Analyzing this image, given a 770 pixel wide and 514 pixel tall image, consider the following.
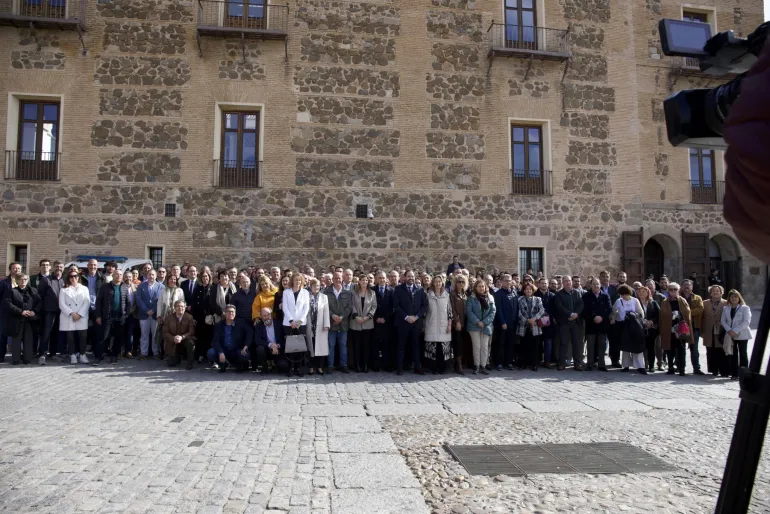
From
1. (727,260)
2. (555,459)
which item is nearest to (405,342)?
(555,459)

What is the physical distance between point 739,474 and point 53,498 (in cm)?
420

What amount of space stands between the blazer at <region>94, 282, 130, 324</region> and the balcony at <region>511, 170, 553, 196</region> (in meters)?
11.5

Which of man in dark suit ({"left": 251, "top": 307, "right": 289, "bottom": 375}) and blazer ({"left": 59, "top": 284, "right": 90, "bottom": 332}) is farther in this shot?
blazer ({"left": 59, "top": 284, "right": 90, "bottom": 332})

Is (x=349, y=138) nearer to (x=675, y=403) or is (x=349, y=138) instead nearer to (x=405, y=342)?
(x=405, y=342)

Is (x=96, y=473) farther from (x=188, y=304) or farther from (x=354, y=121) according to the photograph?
(x=354, y=121)

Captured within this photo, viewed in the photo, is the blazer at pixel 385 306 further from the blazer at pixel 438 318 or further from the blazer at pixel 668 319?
the blazer at pixel 668 319

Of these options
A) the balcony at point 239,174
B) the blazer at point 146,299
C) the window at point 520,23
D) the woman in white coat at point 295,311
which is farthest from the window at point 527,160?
the blazer at point 146,299

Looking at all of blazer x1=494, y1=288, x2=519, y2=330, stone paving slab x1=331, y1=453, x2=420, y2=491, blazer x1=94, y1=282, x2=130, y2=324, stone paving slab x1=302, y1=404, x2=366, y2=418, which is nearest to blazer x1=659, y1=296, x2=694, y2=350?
blazer x1=494, y1=288, x2=519, y2=330

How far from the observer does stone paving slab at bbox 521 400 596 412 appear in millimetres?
6941

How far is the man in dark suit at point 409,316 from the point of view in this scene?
980 centimetres

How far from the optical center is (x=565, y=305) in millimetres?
10680

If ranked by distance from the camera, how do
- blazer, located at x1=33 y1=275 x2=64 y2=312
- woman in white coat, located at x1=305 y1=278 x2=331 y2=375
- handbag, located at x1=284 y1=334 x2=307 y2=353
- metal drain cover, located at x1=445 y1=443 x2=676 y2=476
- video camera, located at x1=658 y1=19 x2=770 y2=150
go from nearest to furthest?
video camera, located at x1=658 y1=19 x2=770 y2=150
metal drain cover, located at x1=445 y1=443 x2=676 y2=476
handbag, located at x1=284 y1=334 x2=307 y2=353
woman in white coat, located at x1=305 y1=278 x2=331 y2=375
blazer, located at x1=33 y1=275 x2=64 y2=312

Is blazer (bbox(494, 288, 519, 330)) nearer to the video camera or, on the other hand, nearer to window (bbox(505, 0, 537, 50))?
the video camera

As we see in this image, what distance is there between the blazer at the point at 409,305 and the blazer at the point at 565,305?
2.74 m
